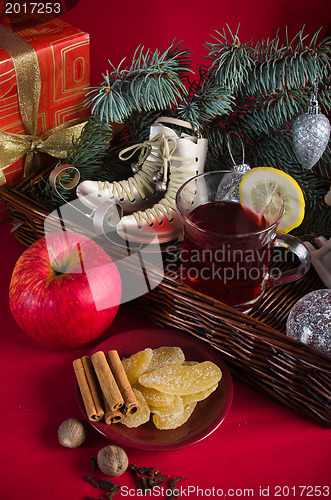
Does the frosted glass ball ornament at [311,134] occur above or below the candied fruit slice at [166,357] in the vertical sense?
above

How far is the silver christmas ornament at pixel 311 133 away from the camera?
735mm

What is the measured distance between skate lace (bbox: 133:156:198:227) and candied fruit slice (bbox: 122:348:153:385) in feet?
0.68

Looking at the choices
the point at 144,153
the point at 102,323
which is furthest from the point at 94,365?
the point at 144,153

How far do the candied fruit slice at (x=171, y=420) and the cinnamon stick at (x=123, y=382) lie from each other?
0.09 ft

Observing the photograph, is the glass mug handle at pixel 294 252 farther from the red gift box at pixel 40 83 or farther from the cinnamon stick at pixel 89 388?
the red gift box at pixel 40 83

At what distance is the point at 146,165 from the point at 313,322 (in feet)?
1.20

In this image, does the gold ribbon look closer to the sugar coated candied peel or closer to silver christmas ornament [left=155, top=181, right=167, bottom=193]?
silver christmas ornament [left=155, top=181, right=167, bottom=193]

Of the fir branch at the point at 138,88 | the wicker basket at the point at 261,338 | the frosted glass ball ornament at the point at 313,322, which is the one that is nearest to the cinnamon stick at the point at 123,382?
the wicker basket at the point at 261,338

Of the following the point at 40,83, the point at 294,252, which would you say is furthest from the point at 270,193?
the point at 40,83

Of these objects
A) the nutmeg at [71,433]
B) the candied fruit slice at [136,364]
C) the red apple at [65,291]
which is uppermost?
the red apple at [65,291]

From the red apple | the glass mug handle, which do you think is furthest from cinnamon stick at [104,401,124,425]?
the glass mug handle

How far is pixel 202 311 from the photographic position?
0.64 meters

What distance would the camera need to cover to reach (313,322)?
0.60m

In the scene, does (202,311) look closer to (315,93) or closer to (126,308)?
(126,308)
